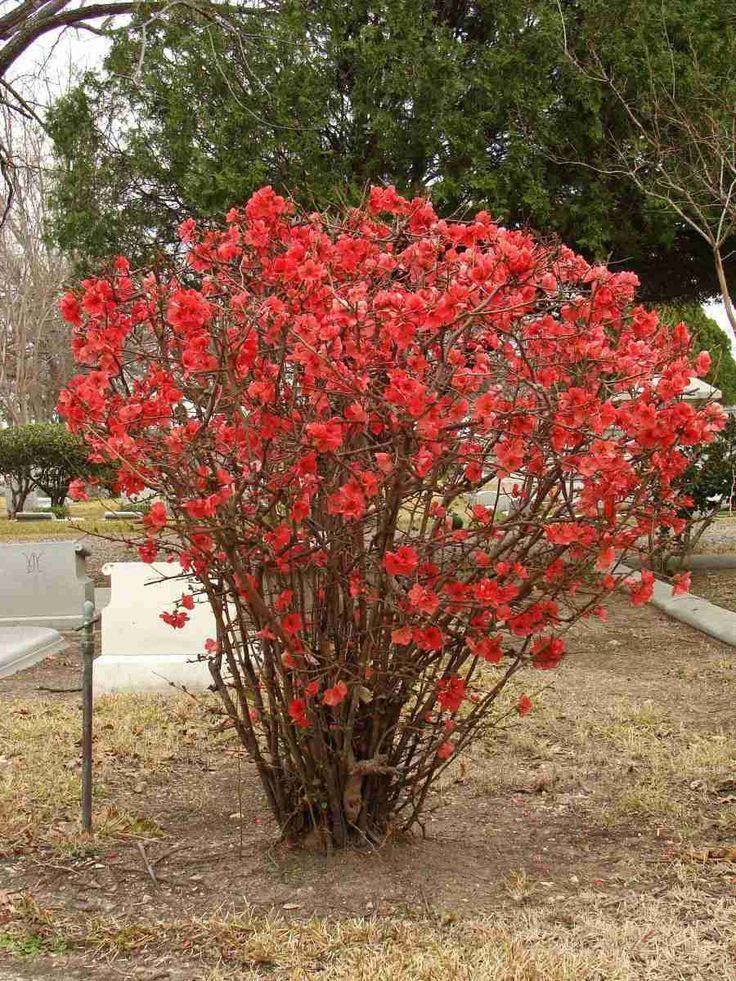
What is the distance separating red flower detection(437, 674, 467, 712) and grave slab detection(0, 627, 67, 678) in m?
4.78

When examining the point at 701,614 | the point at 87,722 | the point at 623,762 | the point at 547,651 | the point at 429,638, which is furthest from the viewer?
the point at 701,614

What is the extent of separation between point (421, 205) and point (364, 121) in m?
5.81

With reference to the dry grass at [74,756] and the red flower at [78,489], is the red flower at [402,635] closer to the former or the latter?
the red flower at [78,489]

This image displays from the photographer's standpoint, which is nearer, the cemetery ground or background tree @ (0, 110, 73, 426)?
the cemetery ground

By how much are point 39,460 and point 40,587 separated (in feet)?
38.7

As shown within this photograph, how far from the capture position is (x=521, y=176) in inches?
358

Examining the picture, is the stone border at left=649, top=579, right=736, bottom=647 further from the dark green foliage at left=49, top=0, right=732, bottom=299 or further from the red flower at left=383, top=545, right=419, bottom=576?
the red flower at left=383, top=545, right=419, bottom=576

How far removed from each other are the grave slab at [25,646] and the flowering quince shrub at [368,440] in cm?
423

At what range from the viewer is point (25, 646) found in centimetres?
783

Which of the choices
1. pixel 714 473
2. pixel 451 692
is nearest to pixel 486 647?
pixel 451 692

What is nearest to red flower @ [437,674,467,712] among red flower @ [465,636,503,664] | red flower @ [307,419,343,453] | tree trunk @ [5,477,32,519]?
red flower @ [465,636,503,664]

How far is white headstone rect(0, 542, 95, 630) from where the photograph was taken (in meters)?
9.00

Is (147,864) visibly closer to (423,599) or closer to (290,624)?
(290,624)

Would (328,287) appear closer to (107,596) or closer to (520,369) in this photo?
(520,369)
